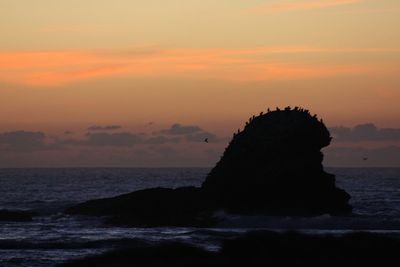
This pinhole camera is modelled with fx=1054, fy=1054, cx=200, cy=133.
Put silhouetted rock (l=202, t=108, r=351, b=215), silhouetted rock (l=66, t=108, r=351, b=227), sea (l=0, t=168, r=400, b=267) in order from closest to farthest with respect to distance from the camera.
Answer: sea (l=0, t=168, r=400, b=267) < silhouetted rock (l=66, t=108, r=351, b=227) < silhouetted rock (l=202, t=108, r=351, b=215)

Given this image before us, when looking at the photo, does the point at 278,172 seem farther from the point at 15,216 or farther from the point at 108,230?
the point at 15,216

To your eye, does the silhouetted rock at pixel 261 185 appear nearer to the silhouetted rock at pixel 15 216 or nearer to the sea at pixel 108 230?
the sea at pixel 108 230

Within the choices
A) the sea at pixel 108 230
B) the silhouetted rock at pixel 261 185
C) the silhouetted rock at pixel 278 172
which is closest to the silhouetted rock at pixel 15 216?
the sea at pixel 108 230

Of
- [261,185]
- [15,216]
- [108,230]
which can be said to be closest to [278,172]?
[261,185]

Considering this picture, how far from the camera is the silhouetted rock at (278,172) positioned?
71.2 m

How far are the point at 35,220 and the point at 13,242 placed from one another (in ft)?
58.5

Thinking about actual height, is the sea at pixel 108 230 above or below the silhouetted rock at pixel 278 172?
below

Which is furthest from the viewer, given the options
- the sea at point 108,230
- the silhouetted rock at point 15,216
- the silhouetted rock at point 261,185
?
the silhouetted rock at point 15,216

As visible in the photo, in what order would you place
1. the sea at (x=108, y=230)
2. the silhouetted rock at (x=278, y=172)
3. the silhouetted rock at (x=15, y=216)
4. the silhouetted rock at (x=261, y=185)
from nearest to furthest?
the sea at (x=108, y=230)
the silhouetted rock at (x=261, y=185)
the silhouetted rock at (x=278, y=172)
the silhouetted rock at (x=15, y=216)

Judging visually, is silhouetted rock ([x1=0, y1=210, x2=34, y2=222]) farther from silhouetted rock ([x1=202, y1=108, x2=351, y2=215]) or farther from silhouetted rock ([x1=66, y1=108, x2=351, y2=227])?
silhouetted rock ([x1=202, y1=108, x2=351, y2=215])

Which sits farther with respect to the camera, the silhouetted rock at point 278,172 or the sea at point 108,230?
the silhouetted rock at point 278,172

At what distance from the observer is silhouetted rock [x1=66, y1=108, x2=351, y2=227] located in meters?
70.9

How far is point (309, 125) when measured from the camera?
73.9m

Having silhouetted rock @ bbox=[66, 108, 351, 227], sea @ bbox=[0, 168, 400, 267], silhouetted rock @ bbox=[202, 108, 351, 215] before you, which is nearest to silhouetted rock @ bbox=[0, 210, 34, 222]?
sea @ bbox=[0, 168, 400, 267]
